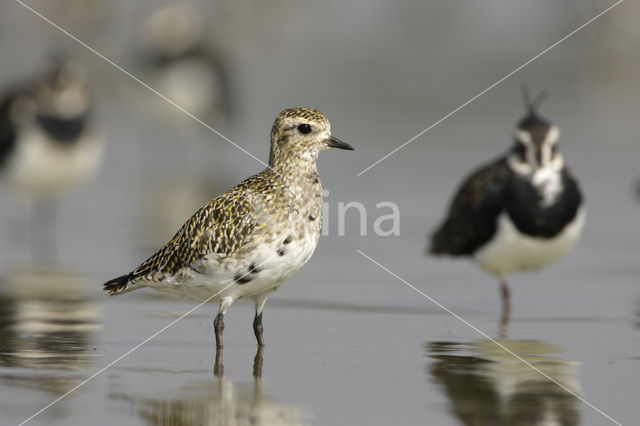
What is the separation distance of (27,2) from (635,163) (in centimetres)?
1327

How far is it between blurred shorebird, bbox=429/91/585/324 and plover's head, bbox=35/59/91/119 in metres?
5.77

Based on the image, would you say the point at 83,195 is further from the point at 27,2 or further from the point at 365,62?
the point at 365,62

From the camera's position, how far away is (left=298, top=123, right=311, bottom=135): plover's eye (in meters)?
7.22

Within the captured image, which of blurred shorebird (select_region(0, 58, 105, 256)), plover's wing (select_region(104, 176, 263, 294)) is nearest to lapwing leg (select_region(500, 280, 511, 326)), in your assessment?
plover's wing (select_region(104, 176, 263, 294))

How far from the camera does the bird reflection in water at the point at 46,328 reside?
6.16 metres

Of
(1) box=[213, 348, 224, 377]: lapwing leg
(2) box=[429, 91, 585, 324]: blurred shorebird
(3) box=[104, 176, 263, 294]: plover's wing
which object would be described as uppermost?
(2) box=[429, 91, 585, 324]: blurred shorebird

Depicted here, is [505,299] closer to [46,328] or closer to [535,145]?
[535,145]

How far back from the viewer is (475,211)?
9.33 m

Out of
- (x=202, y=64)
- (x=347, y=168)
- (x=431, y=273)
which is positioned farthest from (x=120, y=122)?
(x=431, y=273)

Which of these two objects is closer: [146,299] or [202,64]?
[146,299]

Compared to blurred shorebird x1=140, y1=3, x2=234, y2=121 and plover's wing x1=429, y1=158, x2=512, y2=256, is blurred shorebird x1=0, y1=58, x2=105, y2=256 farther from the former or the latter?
blurred shorebird x1=140, y1=3, x2=234, y2=121

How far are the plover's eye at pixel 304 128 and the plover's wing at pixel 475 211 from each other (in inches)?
96.2

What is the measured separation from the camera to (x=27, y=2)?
24.2 metres

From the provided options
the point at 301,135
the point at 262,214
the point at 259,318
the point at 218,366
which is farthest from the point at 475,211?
the point at 218,366
